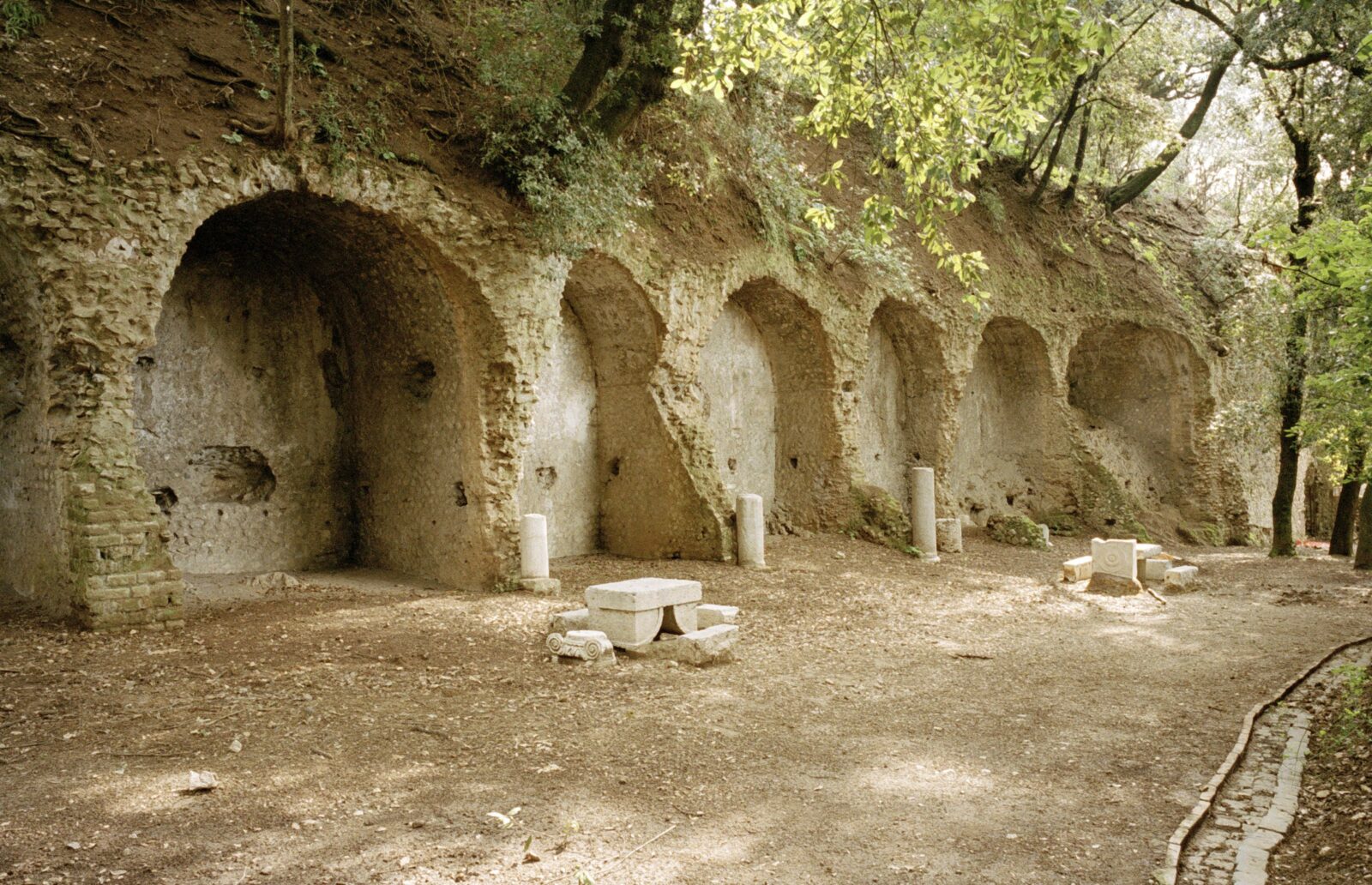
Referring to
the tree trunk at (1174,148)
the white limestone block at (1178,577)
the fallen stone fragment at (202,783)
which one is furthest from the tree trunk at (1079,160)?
the fallen stone fragment at (202,783)

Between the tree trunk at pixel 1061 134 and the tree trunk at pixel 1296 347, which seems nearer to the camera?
the tree trunk at pixel 1296 347

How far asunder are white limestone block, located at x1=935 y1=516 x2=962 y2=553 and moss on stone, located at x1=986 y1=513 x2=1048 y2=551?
6.44ft

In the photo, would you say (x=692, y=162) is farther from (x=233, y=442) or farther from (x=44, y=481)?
(x=44, y=481)

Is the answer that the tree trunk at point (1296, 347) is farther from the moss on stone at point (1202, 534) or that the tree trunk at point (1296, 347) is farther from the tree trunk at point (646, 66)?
the tree trunk at point (646, 66)

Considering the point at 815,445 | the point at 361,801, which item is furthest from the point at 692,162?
the point at 361,801

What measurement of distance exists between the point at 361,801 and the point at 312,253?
25.0 feet

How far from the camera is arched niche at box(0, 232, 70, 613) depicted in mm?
7773

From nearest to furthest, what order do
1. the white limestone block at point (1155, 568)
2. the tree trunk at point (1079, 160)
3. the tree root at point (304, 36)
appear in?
the tree root at point (304, 36), the white limestone block at point (1155, 568), the tree trunk at point (1079, 160)

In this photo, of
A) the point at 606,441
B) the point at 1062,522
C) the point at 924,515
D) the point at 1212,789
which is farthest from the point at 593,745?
the point at 1062,522

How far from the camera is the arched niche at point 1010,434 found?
62.5 feet

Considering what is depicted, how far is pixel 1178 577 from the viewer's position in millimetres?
12938

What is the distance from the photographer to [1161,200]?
74.9 feet

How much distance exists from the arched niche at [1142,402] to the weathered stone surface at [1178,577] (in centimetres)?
698

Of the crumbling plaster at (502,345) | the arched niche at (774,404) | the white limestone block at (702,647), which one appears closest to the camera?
the crumbling plaster at (502,345)
